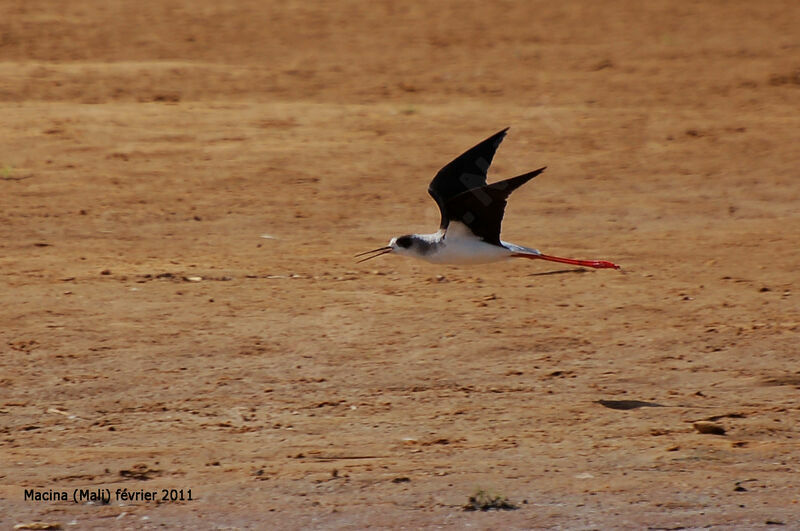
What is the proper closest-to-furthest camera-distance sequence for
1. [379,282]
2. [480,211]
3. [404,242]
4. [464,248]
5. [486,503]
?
1. [486,503]
2. [480,211]
3. [464,248]
4. [404,242]
5. [379,282]

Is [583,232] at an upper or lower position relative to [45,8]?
lower

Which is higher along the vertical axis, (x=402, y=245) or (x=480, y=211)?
(x=480, y=211)

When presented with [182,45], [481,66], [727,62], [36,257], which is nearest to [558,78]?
[481,66]

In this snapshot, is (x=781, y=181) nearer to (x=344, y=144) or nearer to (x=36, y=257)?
(x=344, y=144)

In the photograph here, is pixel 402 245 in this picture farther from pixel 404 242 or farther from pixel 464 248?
pixel 464 248

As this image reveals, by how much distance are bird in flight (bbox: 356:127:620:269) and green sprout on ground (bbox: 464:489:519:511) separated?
190 cm

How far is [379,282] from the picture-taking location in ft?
28.7

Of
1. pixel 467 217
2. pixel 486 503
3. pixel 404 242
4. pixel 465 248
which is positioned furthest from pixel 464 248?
pixel 486 503

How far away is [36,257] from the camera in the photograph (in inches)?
353

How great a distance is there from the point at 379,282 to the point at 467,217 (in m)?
1.41

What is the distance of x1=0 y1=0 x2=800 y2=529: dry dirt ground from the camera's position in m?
6.28

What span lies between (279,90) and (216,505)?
7.81 m

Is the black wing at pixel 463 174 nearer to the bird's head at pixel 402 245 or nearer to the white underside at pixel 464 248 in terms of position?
the white underside at pixel 464 248

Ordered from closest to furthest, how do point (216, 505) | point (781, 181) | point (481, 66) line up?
point (216, 505) < point (781, 181) < point (481, 66)
